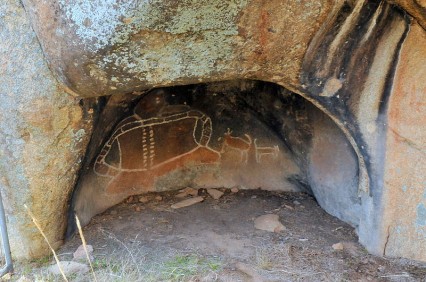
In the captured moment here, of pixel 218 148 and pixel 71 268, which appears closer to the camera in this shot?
pixel 71 268

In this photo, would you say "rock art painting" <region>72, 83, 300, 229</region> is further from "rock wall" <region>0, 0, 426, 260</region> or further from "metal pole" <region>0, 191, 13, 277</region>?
"metal pole" <region>0, 191, 13, 277</region>

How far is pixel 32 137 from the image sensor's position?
1.87 metres

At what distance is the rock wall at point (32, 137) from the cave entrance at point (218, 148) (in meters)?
0.22

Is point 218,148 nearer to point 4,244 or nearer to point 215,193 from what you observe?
point 215,193

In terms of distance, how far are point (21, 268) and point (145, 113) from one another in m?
1.09

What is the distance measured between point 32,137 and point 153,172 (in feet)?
3.42

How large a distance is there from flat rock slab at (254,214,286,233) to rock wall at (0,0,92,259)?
3.26 ft

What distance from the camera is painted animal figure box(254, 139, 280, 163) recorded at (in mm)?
2826

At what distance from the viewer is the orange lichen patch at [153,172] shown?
8.87 feet

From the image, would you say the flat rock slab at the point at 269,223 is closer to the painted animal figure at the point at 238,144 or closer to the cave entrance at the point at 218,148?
the cave entrance at the point at 218,148

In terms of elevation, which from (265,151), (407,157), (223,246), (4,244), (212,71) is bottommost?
(223,246)

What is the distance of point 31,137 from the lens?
1874mm

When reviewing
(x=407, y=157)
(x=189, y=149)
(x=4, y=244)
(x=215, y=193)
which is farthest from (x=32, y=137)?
(x=407, y=157)

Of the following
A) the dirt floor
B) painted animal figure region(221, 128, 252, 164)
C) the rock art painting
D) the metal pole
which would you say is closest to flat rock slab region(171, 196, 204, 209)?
the dirt floor
